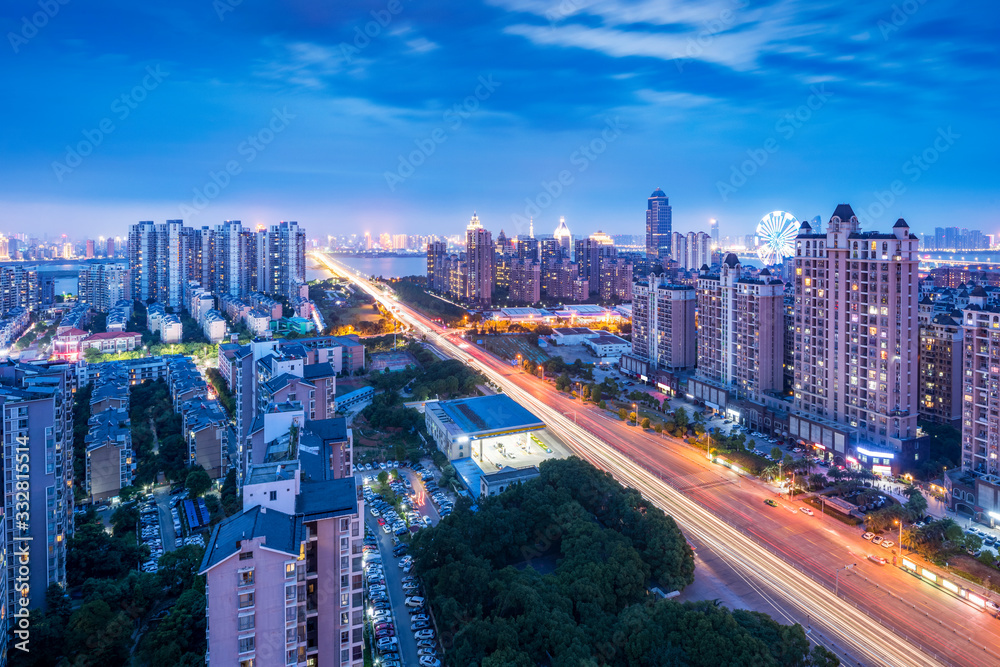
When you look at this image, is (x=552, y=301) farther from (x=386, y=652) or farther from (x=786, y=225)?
(x=386, y=652)

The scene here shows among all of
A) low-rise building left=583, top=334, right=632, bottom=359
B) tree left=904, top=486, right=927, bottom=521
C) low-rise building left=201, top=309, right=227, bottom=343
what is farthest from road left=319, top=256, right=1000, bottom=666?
low-rise building left=201, top=309, right=227, bottom=343

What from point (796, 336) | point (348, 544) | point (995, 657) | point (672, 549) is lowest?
point (995, 657)

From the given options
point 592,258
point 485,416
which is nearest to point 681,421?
point 485,416

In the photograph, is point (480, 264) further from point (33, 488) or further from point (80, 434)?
point (33, 488)

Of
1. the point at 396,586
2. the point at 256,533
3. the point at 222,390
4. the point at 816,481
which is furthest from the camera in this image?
the point at 222,390

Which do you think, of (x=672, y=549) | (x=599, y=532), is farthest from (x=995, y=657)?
(x=599, y=532)

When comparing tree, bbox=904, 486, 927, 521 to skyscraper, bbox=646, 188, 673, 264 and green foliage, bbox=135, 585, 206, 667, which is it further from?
skyscraper, bbox=646, 188, 673, 264
